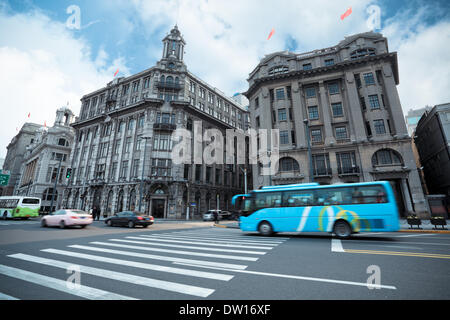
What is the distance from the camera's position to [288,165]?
29.0 m

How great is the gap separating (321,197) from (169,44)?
44.7 metres

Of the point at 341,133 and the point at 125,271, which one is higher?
the point at 341,133

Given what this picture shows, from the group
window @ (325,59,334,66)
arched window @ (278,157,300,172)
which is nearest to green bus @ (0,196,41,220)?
arched window @ (278,157,300,172)

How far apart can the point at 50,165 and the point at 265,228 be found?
6399 centimetres

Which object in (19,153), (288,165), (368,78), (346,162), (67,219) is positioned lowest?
(67,219)

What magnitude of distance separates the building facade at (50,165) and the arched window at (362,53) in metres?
63.5

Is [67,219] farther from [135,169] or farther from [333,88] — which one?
[333,88]

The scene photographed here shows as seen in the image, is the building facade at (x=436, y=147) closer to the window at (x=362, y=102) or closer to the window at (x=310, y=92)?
the window at (x=362, y=102)

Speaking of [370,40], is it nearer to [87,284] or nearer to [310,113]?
[310,113]

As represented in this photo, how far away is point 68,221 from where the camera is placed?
14648 mm

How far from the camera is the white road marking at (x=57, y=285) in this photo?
3357mm

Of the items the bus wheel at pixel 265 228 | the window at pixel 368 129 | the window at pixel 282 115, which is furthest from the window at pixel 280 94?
the bus wheel at pixel 265 228

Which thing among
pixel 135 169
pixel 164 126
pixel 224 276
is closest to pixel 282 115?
pixel 164 126

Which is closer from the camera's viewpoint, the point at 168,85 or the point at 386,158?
the point at 386,158
